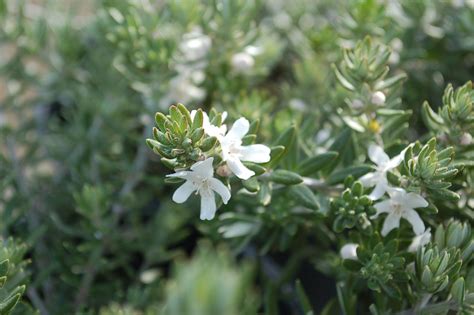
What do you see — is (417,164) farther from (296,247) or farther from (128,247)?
(128,247)

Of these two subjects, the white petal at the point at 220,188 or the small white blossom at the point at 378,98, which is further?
the small white blossom at the point at 378,98

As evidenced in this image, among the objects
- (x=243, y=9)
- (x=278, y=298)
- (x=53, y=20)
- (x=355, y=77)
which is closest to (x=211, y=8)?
(x=243, y=9)

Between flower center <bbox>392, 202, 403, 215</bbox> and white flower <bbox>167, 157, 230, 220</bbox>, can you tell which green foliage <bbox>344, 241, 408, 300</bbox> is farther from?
white flower <bbox>167, 157, 230, 220</bbox>

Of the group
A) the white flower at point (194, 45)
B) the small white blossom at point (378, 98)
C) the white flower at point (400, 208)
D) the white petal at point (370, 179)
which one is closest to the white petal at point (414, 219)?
the white flower at point (400, 208)

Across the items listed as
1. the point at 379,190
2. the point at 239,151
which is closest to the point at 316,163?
the point at 379,190

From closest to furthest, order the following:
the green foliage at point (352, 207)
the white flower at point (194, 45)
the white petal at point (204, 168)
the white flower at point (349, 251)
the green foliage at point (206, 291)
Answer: the green foliage at point (206, 291)
the white petal at point (204, 168)
the green foliage at point (352, 207)
the white flower at point (349, 251)
the white flower at point (194, 45)

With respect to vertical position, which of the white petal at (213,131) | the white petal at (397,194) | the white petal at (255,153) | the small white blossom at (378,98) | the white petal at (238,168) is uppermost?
the white petal at (213,131)

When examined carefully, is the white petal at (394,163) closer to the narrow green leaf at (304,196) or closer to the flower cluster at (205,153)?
the narrow green leaf at (304,196)
